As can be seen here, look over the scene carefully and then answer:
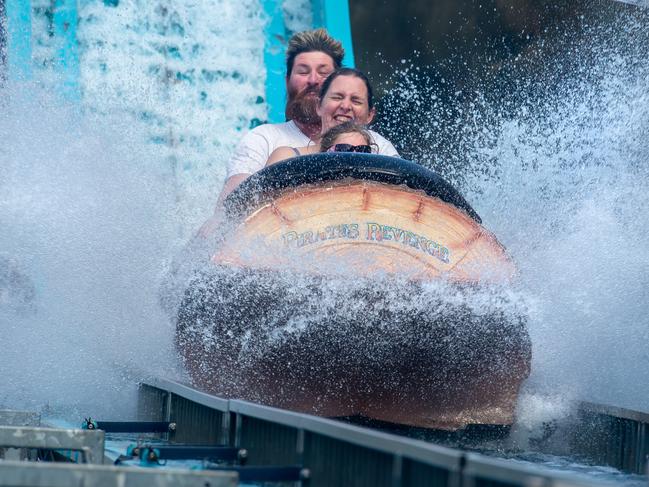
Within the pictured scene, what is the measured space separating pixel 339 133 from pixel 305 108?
4.75 feet

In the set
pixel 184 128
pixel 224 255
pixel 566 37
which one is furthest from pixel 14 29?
pixel 224 255

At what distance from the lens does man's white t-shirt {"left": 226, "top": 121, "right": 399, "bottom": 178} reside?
5.20m

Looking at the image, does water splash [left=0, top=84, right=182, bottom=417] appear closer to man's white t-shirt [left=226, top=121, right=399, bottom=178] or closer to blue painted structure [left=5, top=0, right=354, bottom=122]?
man's white t-shirt [left=226, top=121, right=399, bottom=178]

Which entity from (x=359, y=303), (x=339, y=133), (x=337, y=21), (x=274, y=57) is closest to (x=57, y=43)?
(x=274, y=57)

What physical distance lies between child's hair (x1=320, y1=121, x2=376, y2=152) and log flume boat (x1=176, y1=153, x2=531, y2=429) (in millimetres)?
569

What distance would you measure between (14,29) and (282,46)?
2.21m

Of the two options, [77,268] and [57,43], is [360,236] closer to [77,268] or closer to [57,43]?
[77,268]

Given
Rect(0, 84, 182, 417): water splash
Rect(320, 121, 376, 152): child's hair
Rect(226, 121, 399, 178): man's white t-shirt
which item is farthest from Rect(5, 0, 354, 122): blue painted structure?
Rect(320, 121, 376, 152): child's hair

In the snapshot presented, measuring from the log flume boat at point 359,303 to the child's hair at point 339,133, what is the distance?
57cm

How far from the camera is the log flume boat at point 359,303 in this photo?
3.50 metres

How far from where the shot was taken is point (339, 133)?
14.5 feet

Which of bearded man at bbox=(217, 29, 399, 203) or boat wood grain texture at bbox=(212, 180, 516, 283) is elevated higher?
bearded man at bbox=(217, 29, 399, 203)

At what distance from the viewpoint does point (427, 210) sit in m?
3.74

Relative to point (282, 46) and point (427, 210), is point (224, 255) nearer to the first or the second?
point (427, 210)
